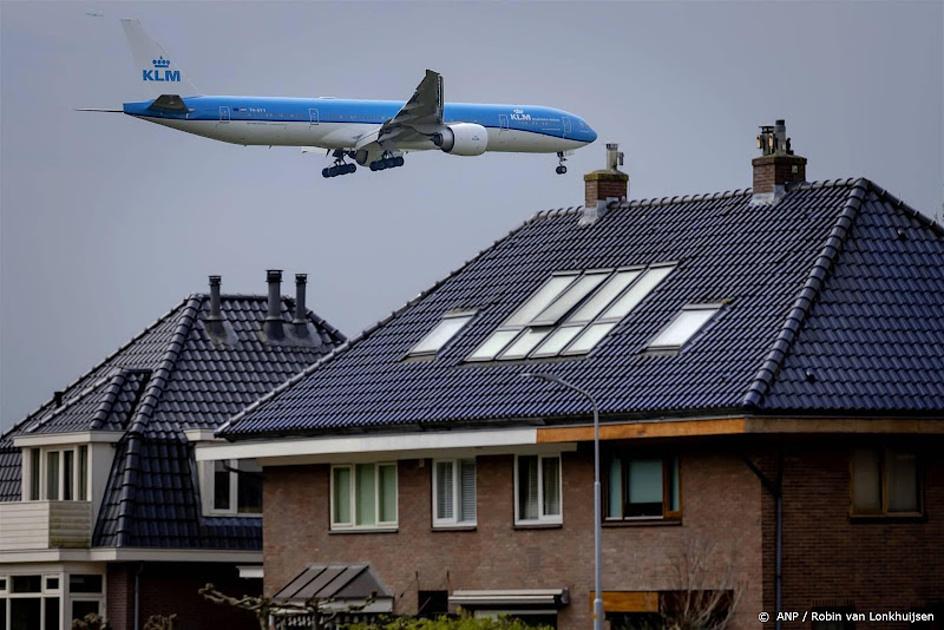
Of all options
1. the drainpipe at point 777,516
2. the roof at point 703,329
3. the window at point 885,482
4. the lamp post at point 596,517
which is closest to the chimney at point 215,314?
the roof at point 703,329

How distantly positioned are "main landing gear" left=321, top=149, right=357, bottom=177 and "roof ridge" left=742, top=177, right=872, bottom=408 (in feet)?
144

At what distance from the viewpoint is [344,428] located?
45.0 m

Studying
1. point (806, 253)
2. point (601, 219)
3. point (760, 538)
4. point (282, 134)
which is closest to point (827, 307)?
point (806, 253)

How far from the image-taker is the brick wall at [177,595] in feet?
171

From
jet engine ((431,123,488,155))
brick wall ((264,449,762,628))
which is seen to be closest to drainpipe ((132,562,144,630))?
brick wall ((264,449,762,628))

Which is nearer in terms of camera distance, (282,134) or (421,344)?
(421,344)

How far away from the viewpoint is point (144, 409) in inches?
2110

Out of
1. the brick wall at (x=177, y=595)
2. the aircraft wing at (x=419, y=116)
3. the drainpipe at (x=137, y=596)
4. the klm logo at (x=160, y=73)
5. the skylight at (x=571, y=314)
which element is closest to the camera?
the skylight at (x=571, y=314)

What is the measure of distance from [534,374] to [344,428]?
5.46 m

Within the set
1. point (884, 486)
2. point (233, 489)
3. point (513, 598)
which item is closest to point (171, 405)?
point (233, 489)

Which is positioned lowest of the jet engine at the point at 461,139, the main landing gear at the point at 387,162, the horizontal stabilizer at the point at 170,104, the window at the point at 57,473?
the window at the point at 57,473

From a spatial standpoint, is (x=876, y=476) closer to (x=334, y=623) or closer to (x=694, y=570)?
(x=694, y=570)

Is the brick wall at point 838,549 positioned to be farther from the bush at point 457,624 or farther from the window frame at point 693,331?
the bush at point 457,624

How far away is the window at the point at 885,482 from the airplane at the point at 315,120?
4402 centimetres
